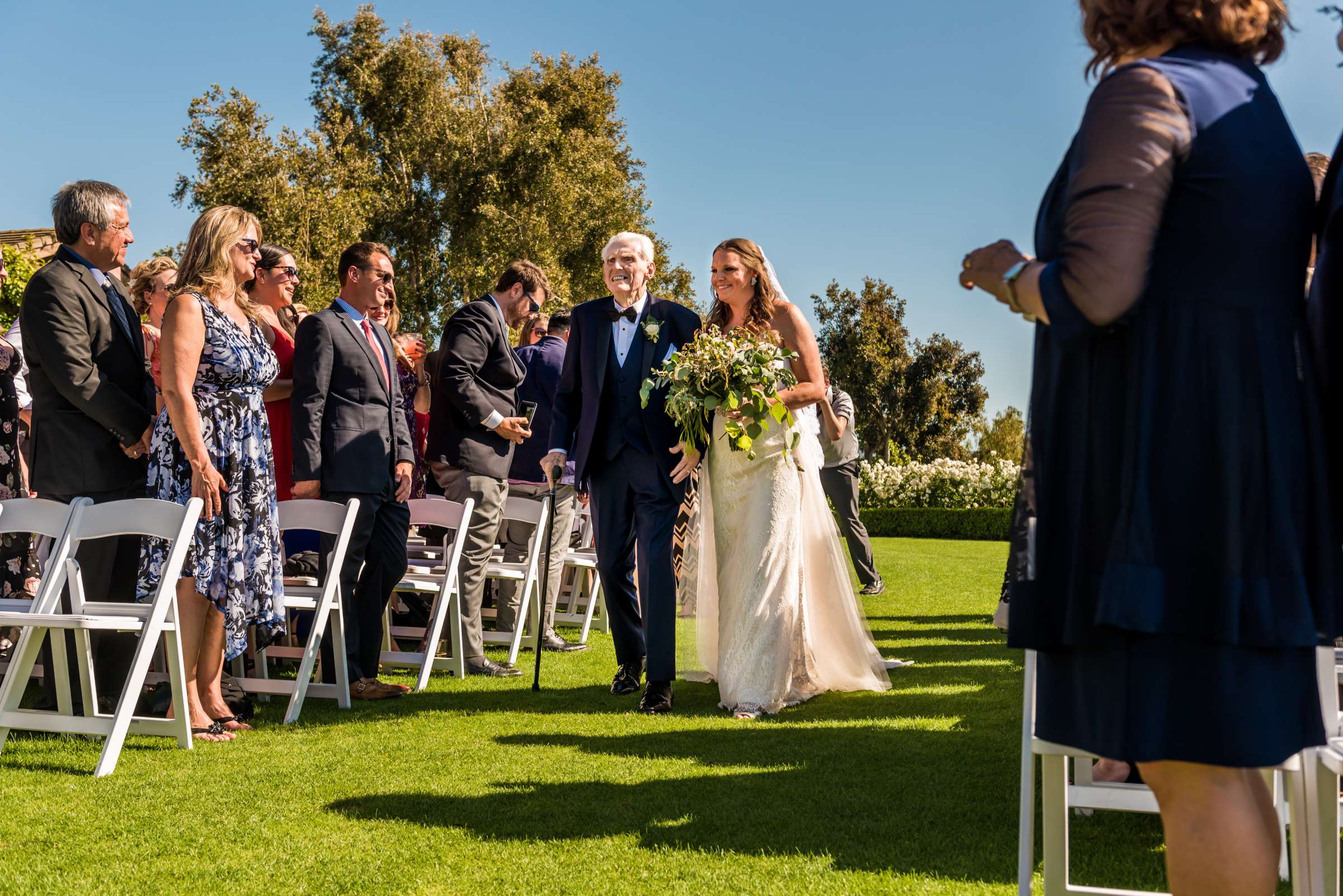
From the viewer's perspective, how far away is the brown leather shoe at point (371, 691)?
628 centimetres

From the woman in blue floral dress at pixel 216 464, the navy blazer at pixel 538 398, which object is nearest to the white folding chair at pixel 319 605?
the woman in blue floral dress at pixel 216 464

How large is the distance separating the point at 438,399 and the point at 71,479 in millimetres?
2582

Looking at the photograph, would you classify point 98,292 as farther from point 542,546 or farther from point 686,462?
point 542,546

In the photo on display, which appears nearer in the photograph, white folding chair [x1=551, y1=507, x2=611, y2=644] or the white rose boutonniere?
the white rose boutonniere

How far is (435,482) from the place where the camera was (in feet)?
26.0

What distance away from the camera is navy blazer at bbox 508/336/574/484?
9.07 metres

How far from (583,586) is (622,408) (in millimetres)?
4792

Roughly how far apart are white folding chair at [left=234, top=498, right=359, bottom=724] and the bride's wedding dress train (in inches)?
72.4

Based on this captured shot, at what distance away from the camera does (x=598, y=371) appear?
628 centimetres

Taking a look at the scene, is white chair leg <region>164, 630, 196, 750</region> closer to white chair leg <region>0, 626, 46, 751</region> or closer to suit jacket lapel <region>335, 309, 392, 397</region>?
white chair leg <region>0, 626, 46, 751</region>

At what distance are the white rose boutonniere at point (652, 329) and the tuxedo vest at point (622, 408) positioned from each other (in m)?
0.07

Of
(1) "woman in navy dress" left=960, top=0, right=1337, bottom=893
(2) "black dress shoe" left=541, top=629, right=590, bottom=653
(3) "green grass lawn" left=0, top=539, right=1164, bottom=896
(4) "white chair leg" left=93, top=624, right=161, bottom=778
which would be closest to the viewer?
(1) "woman in navy dress" left=960, top=0, right=1337, bottom=893

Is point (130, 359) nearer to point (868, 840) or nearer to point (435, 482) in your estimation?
point (435, 482)

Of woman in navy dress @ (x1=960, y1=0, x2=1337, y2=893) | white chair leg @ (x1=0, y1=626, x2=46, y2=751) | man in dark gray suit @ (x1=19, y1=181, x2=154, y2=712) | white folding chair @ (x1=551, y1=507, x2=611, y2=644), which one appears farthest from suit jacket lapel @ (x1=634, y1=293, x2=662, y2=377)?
woman in navy dress @ (x1=960, y1=0, x2=1337, y2=893)
